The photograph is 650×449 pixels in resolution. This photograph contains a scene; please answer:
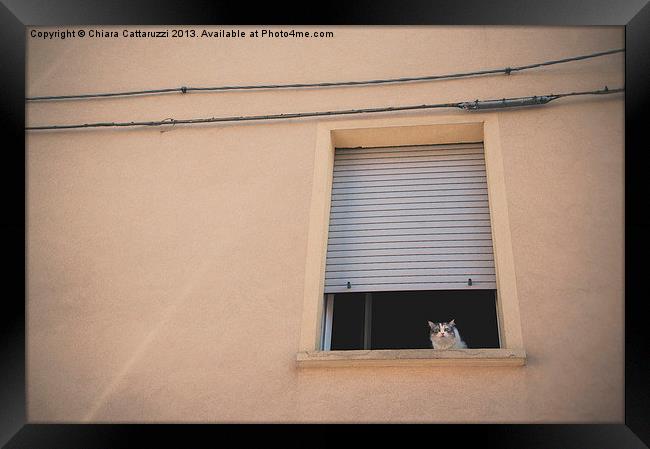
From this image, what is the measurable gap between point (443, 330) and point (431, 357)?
0.59m

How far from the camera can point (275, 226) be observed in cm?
562

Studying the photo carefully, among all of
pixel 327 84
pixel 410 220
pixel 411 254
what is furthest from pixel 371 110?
pixel 411 254

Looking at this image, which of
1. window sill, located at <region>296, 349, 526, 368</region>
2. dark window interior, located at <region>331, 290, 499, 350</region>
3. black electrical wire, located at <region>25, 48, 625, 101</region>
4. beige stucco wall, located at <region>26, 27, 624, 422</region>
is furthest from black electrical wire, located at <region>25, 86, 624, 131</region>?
window sill, located at <region>296, 349, 526, 368</region>

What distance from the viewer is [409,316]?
223 inches

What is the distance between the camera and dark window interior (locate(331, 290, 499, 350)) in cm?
546

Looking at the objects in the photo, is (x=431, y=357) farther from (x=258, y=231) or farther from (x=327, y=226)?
(x=258, y=231)

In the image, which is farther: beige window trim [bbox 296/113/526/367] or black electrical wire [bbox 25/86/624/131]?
black electrical wire [bbox 25/86/624/131]

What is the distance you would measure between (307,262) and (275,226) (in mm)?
342

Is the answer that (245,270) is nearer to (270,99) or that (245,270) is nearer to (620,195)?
(270,99)

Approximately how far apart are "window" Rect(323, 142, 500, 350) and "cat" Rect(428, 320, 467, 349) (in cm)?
10

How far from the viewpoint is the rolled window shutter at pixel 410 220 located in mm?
5512

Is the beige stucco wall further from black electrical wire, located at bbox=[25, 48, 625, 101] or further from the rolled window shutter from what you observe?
the rolled window shutter

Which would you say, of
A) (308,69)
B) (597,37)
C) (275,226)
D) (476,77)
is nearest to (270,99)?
(308,69)

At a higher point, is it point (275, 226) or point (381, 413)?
point (275, 226)
